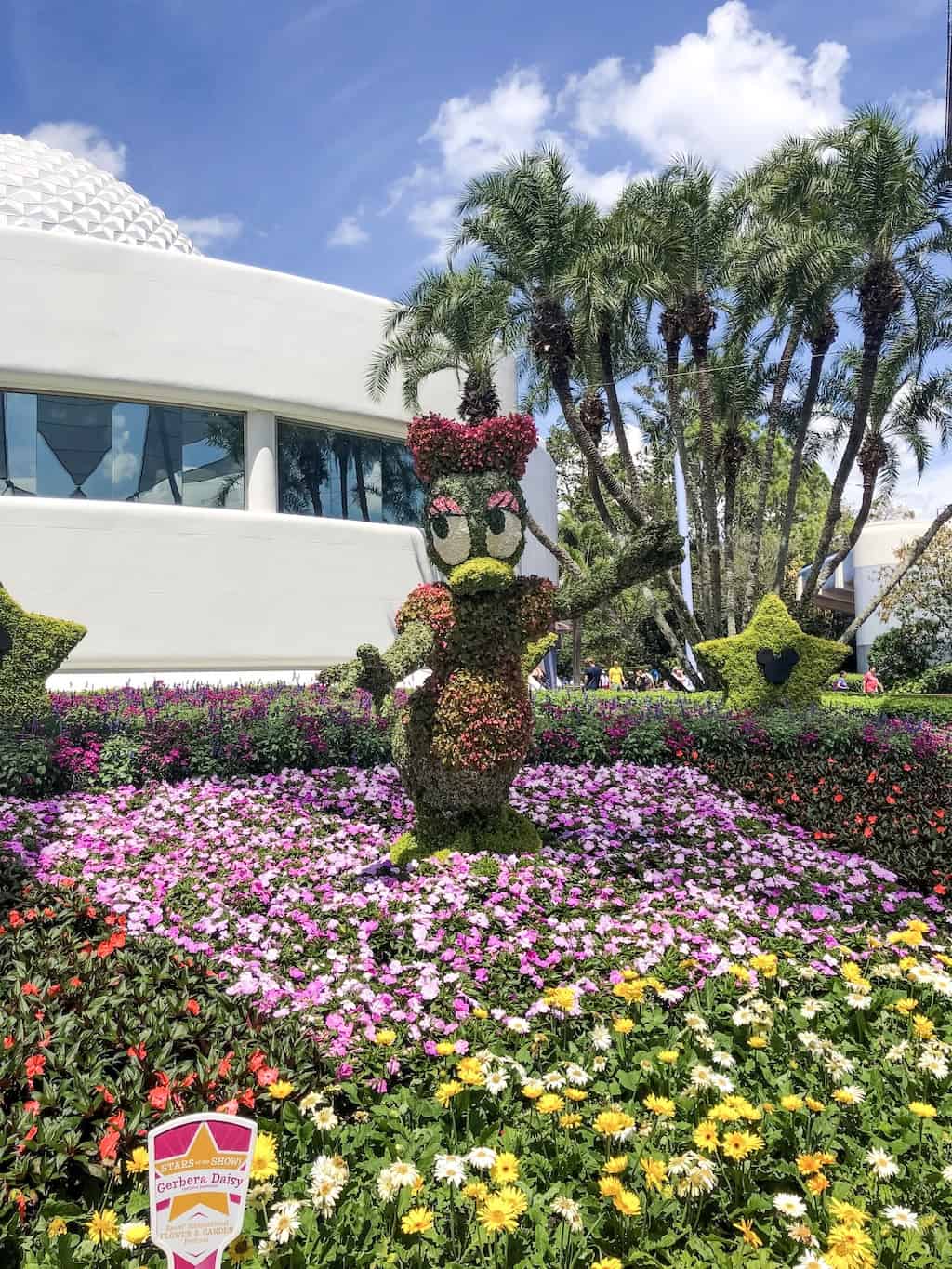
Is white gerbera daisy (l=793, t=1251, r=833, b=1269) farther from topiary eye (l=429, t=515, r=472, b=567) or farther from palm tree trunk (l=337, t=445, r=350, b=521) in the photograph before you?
palm tree trunk (l=337, t=445, r=350, b=521)

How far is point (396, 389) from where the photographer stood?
1709 centimetres

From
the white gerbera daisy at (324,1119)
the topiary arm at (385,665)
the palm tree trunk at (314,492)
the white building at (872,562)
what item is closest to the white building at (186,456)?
the palm tree trunk at (314,492)

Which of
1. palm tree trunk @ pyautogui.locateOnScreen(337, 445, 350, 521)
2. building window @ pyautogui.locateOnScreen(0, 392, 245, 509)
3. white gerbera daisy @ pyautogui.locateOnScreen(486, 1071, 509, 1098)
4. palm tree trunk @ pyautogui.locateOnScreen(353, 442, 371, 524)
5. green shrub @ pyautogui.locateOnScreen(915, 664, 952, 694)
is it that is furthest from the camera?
green shrub @ pyautogui.locateOnScreen(915, 664, 952, 694)

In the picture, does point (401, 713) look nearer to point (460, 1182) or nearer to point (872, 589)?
point (460, 1182)

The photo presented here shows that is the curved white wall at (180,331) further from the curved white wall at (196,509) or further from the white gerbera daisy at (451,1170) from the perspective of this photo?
the white gerbera daisy at (451,1170)

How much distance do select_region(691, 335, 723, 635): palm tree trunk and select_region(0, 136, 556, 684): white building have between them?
5.66 m

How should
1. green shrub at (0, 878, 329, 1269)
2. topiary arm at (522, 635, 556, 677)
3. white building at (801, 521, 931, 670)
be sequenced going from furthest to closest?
white building at (801, 521, 931, 670)
topiary arm at (522, 635, 556, 677)
green shrub at (0, 878, 329, 1269)

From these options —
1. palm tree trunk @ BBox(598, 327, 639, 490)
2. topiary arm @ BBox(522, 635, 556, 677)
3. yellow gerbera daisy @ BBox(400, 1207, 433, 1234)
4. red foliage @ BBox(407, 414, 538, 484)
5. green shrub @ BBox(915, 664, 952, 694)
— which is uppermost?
palm tree trunk @ BBox(598, 327, 639, 490)

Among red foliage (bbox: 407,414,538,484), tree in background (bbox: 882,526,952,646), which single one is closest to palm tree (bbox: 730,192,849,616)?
tree in background (bbox: 882,526,952,646)

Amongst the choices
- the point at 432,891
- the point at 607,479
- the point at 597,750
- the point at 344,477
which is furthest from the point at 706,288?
the point at 432,891

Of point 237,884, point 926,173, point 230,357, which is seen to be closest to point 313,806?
point 237,884

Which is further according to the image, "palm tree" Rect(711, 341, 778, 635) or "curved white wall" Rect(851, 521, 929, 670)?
"curved white wall" Rect(851, 521, 929, 670)

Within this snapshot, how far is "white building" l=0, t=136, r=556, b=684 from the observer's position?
1379 cm

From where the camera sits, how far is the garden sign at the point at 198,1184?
5.51 ft
